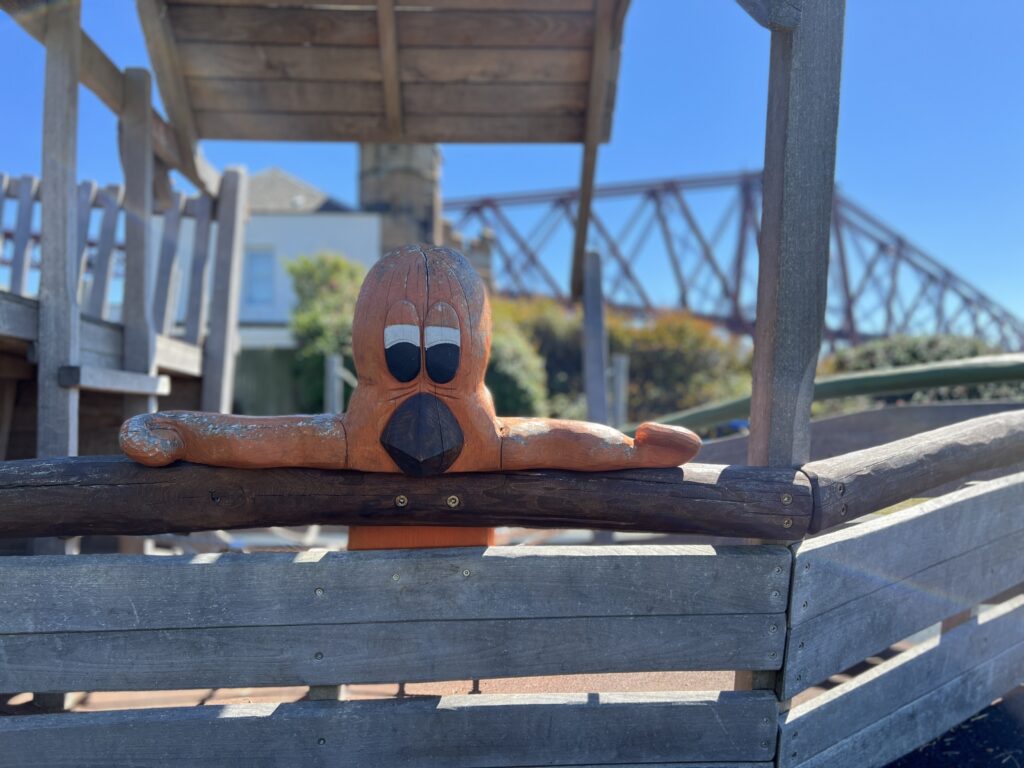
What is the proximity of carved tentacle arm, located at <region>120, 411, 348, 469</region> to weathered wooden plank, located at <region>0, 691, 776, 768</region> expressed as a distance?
57 centimetres

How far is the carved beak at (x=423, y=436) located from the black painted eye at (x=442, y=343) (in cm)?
6

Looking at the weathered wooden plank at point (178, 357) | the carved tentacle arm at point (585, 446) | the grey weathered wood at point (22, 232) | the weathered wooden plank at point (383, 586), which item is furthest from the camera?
the grey weathered wood at point (22, 232)

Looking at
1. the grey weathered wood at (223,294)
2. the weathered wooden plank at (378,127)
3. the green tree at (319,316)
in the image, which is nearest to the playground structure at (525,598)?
the weathered wooden plank at (378,127)

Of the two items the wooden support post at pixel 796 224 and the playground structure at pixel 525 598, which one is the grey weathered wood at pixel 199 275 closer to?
the playground structure at pixel 525 598

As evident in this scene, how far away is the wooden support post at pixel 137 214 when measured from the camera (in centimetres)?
320

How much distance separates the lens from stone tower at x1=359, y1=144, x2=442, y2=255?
51.5 feet

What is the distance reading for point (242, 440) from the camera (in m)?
1.55

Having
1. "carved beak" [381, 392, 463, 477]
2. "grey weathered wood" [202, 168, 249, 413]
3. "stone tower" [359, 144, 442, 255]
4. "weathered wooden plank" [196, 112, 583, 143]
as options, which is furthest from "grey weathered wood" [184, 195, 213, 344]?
"stone tower" [359, 144, 442, 255]

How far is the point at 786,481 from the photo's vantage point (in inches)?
67.4

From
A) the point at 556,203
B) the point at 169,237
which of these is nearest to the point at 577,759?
the point at 169,237

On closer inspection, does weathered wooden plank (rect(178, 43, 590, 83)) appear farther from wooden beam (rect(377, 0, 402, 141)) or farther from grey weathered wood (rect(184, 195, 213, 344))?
grey weathered wood (rect(184, 195, 213, 344))

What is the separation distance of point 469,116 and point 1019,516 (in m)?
3.22

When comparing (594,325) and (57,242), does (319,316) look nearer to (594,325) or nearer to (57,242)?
(594,325)

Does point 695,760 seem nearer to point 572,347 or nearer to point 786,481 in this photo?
point 786,481
